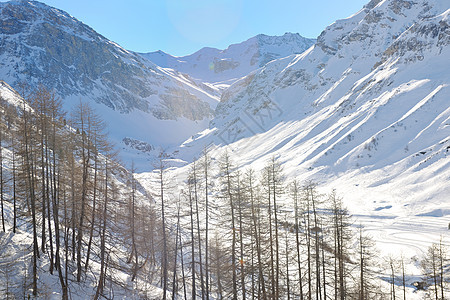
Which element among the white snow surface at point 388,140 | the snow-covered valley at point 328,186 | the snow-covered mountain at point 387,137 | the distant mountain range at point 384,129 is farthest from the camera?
the distant mountain range at point 384,129

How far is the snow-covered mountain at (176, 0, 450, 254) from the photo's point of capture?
5788 cm

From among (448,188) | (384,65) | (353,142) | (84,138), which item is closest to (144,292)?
(84,138)

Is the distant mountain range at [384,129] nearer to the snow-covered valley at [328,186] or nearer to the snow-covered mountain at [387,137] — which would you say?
the snow-covered mountain at [387,137]

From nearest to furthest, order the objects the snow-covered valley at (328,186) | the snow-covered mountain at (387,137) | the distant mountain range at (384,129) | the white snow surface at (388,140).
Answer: the snow-covered valley at (328,186)
the white snow surface at (388,140)
the snow-covered mountain at (387,137)
the distant mountain range at (384,129)

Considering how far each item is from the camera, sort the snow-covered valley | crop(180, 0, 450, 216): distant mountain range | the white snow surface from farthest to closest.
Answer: crop(180, 0, 450, 216): distant mountain range < the white snow surface < the snow-covered valley

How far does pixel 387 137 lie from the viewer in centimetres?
8575

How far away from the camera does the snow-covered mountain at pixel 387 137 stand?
190ft

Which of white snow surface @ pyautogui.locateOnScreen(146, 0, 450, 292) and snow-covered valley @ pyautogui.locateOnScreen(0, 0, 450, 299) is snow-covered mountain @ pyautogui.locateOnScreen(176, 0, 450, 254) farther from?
snow-covered valley @ pyautogui.locateOnScreen(0, 0, 450, 299)

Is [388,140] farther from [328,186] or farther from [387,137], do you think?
[328,186]

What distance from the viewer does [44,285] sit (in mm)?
15703

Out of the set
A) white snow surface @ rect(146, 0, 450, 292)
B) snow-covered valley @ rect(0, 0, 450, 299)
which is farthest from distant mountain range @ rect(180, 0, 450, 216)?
snow-covered valley @ rect(0, 0, 450, 299)

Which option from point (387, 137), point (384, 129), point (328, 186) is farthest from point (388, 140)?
point (328, 186)

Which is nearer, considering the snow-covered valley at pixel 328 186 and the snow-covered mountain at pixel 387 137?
the snow-covered valley at pixel 328 186

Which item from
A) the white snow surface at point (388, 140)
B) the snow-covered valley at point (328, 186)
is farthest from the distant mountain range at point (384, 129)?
the snow-covered valley at point (328, 186)
